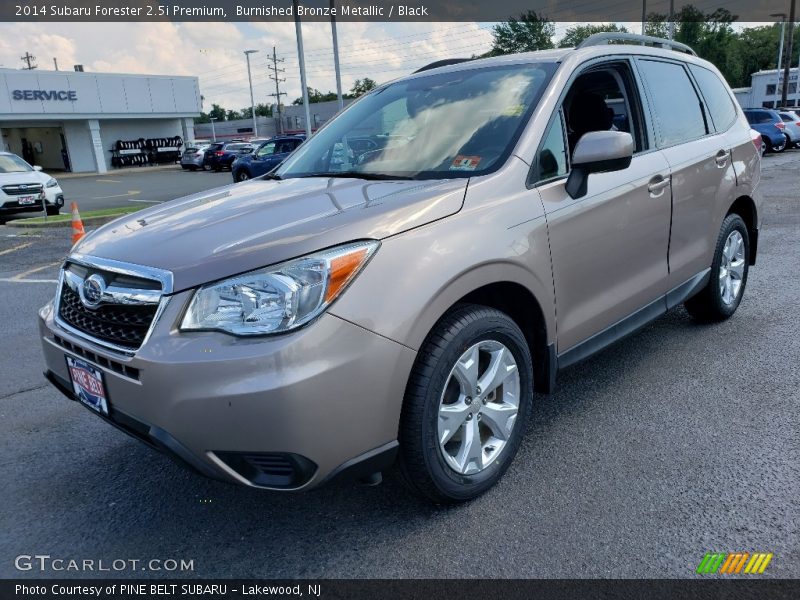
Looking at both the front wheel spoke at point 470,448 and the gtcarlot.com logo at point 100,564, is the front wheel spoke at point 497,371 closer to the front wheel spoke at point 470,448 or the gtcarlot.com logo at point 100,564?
the front wheel spoke at point 470,448

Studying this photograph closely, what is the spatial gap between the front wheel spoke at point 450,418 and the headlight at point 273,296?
0.70 meters

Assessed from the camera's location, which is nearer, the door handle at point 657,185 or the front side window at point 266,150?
the door handle at point 657,185

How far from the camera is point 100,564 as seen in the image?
98.6 inches

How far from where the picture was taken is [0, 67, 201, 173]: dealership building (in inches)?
1544

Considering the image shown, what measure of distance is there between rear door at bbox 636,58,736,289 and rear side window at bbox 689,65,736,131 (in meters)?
0.02

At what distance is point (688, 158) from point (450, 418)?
250 centimetres

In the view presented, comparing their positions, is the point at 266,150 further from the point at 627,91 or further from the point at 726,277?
the point at 627,91

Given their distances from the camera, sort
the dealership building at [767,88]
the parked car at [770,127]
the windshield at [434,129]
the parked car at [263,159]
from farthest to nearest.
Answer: the dealership building at [767,88]
the parked car at [770,127]
the parked car at [263,159]
the windshield at [434,129]

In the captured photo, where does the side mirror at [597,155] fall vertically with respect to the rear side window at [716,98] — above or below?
below

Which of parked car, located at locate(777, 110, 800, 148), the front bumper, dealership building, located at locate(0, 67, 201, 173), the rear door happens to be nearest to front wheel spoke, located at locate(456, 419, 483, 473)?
the front bumper

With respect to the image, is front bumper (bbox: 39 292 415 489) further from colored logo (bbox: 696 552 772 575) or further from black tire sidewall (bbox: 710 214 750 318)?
black tire sidewall (bbox: 710 214 750 318)

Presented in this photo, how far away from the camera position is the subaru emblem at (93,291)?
2.46m

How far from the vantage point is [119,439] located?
11.5 ft

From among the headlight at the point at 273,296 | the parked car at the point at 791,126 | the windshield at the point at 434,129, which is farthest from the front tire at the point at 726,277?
the parked car at the point at 791,126
